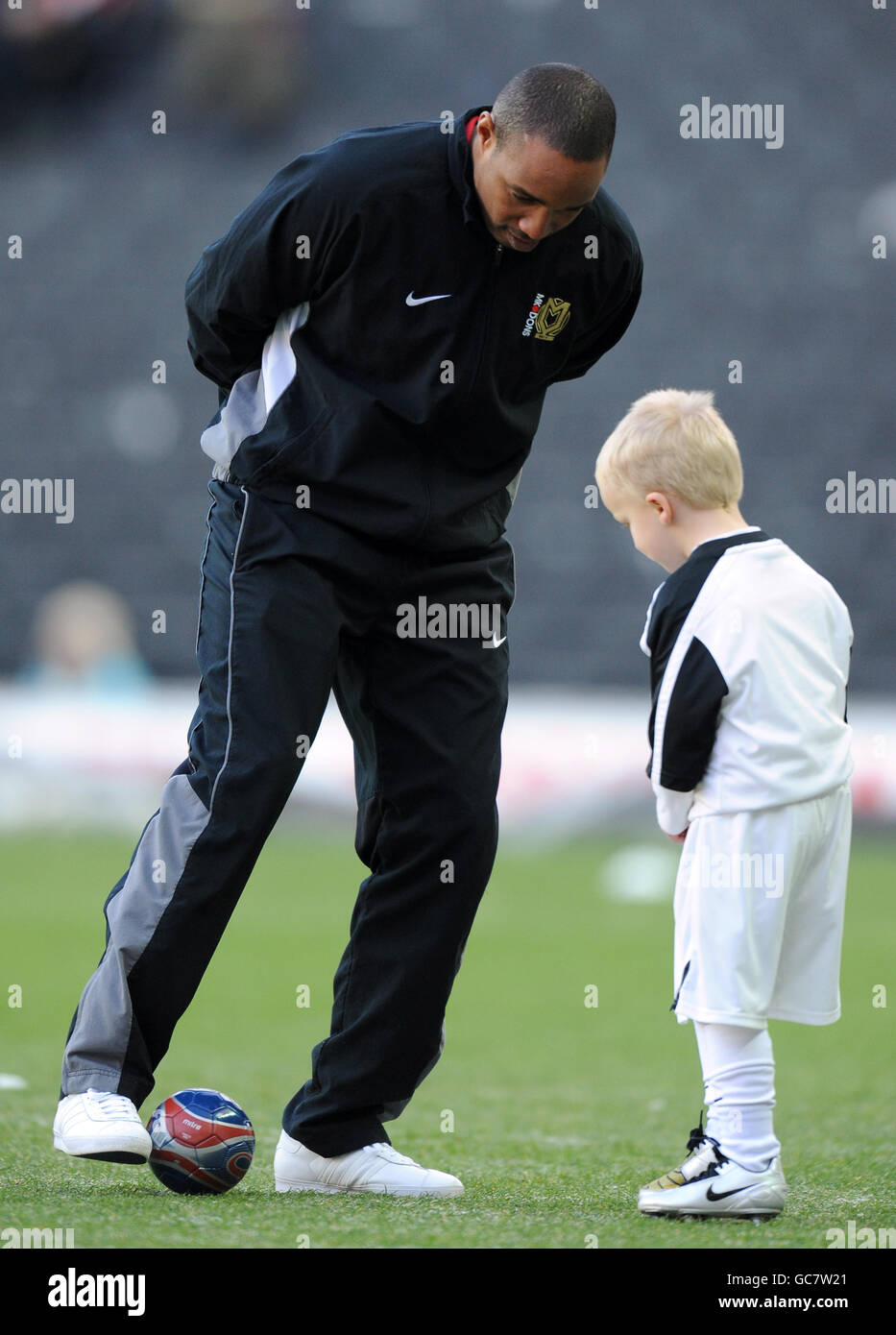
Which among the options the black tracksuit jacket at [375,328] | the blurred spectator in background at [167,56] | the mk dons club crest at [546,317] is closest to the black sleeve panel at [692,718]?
the black tracksuit jacket at [375,328]

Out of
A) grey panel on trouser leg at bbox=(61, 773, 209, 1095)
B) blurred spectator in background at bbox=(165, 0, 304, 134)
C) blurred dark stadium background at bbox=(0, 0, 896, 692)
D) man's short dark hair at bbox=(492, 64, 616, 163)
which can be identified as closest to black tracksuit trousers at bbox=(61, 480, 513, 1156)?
grey panel on trouser leg at bbox=(61, 773, 209, 1095)

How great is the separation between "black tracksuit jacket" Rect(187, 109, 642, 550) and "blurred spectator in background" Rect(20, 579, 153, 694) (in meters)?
7.63

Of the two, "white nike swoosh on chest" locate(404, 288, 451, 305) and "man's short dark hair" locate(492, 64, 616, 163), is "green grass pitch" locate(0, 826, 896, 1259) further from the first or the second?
"man's short dark hair" locate(492, 64, 616, 163)

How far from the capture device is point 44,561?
1069 centimetres

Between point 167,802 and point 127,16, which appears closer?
point 167,802

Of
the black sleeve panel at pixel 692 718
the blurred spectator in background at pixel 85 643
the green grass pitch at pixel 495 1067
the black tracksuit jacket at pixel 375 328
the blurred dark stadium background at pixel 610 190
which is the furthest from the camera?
the blurred dark stadium background at pixel 610 190

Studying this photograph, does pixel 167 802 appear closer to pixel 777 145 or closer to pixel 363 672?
pixel 363 672

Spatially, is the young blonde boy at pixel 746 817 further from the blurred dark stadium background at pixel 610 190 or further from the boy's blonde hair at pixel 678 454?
the blurred dark stadium background at pixel 610 190

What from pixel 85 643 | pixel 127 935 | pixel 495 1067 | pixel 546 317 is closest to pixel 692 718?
pixel 546 317

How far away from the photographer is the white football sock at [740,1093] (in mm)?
2014

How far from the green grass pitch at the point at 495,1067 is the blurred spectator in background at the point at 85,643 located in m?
1.42

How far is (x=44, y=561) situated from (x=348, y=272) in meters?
8.84
